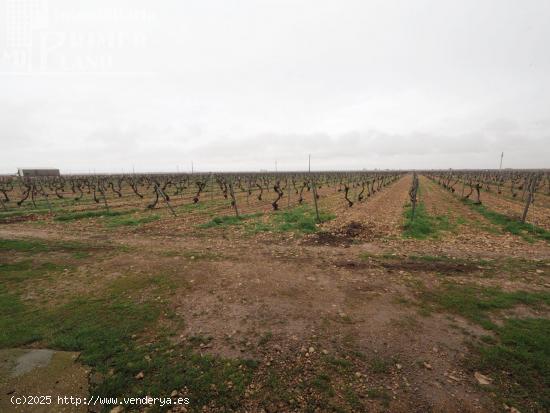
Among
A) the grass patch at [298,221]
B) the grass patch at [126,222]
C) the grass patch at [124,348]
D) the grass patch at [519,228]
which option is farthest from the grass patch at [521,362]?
the grass patch at [126,222]

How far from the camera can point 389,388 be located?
3754 mm

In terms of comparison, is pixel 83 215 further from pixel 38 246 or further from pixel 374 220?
pixel 374 220

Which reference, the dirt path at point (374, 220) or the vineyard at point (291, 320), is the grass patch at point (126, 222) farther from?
the dirt path at point (374, 220)

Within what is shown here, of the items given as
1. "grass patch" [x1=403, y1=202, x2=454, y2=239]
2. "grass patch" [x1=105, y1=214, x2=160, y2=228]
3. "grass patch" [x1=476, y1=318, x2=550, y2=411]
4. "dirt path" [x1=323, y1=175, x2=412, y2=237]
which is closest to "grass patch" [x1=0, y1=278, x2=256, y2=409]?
"grass patch" [x1=476, y1=318, x2=550, y2=411]

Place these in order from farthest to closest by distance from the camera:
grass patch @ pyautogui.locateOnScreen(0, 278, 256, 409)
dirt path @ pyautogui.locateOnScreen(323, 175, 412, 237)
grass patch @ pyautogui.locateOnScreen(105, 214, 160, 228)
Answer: grass patch @ pyautogui.locateOnScreen(105, 214, 160, 228) → dirt path @ pyautogui.locateOnScreen(323, 175, 412, 237) → grass patch @ pyautogui.locateOnScreen(0, 278, 256, 409)

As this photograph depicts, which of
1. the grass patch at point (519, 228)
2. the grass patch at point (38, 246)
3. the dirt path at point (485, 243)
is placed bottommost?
the grass patch at point (38, 246)

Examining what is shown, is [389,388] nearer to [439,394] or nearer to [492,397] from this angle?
[439,394]

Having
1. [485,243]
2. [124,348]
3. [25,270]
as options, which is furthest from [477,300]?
[25,270]

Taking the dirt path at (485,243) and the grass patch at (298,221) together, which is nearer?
the dirt path at (485,243)

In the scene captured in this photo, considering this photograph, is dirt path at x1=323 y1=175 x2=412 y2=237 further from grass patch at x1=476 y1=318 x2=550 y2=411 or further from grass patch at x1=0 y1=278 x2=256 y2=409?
grass patch at x1=0 y1=278 x2=256 y2=409

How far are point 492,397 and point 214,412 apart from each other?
3845 millimetres

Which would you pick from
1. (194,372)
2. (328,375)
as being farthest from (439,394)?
(194,372)

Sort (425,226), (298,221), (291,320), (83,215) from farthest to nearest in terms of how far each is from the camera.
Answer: (83,215) → (298,221) → (425,226) → (291,320)

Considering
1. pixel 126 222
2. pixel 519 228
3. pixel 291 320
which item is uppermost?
pixel 519 228
